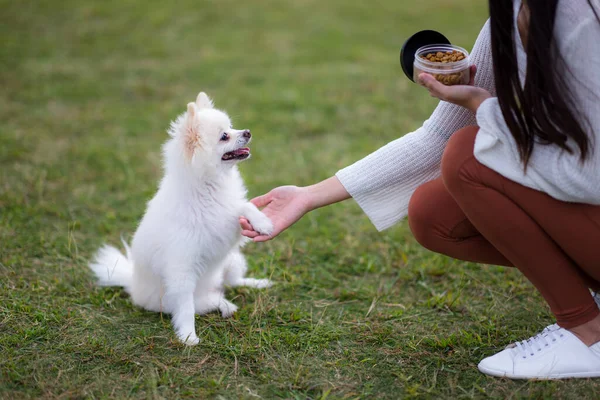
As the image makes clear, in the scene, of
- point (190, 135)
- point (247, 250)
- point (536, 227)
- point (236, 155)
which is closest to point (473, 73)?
point (536, 227)

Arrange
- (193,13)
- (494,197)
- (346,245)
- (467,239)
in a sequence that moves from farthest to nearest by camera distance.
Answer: (193,13) → (346,245) → (467,239) → (494,197)

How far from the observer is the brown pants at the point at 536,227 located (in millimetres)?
1669

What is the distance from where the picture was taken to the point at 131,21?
6.70 metres

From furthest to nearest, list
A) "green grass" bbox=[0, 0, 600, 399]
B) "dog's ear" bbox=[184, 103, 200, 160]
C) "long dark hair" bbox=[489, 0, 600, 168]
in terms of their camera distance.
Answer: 1. "dog's ear" bbox=[184, 103, 200, 160]
2. "green grass" bbox=[0, 0, 600, 399]
3. "long dark hair" bbox=[489, 0, 600, 168]

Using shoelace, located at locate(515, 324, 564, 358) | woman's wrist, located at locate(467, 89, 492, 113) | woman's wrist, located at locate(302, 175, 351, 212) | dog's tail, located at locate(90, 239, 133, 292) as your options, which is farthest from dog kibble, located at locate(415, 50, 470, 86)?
dog's tail, located at locate(90, 239, 133, 292)

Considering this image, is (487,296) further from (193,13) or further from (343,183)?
(193,13)

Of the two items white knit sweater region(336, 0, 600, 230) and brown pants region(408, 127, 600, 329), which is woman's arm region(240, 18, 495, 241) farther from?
brown pants region(408, 127, 600, 329)

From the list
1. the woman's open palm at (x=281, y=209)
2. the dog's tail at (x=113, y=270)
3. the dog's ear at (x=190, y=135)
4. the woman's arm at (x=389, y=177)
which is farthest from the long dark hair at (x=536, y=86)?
the dog's tail at (x=113, y=270)

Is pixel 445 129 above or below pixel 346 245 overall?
above

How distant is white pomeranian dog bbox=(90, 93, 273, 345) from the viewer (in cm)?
210

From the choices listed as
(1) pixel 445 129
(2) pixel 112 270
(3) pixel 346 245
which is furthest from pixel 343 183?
(2) pixel 112 270

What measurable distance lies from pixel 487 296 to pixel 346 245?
739mm

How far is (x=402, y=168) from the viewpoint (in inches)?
83.4

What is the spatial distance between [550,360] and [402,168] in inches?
31.2
